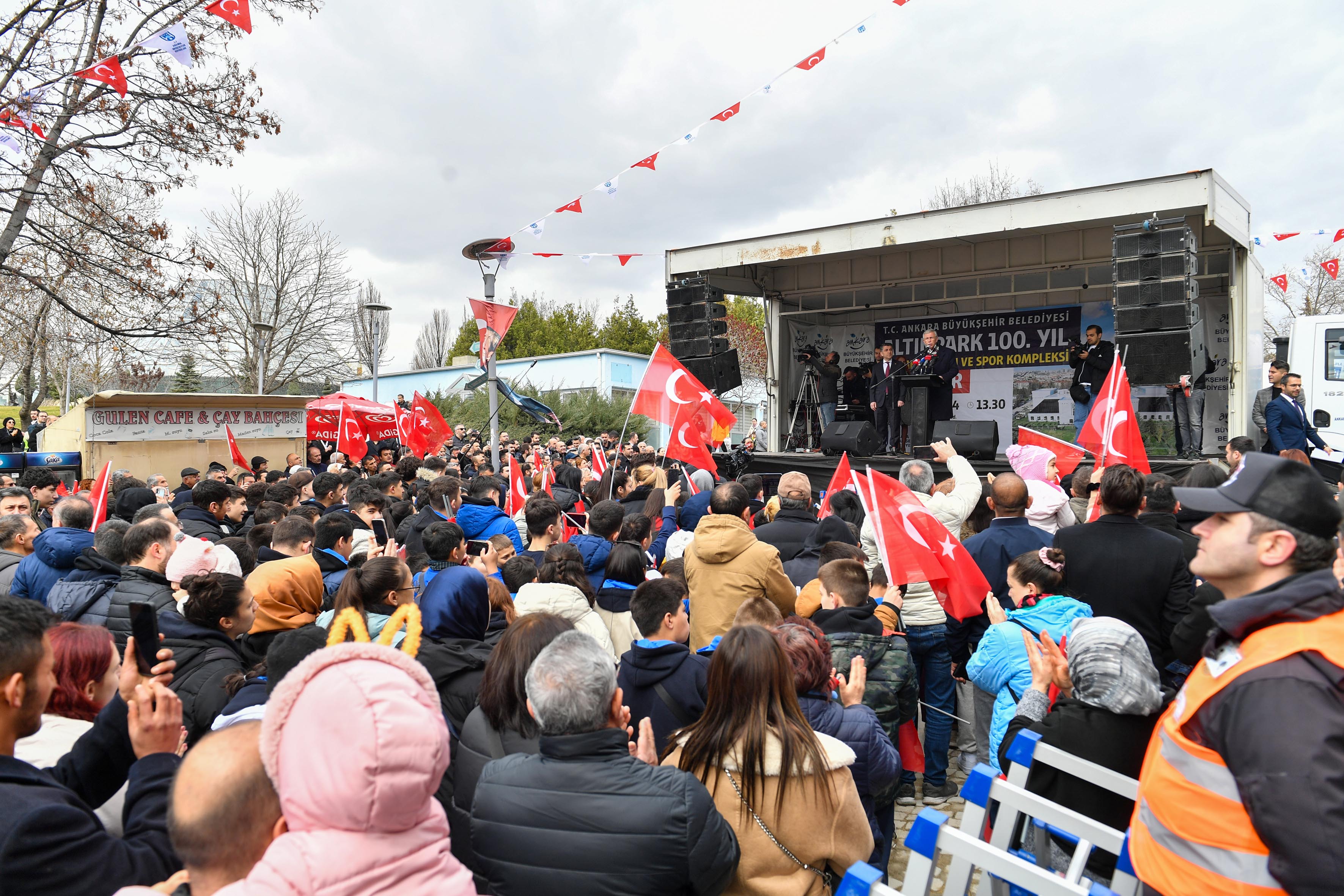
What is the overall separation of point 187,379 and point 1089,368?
3634 cm

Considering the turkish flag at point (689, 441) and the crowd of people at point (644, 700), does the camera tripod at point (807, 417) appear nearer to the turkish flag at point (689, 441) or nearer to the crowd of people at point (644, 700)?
the turkish flag at point (689, 441)

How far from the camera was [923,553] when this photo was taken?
14.2 ft

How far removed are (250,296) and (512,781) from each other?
117ft

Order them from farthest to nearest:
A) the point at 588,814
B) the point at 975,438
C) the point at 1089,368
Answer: the point at 975,438 < the point at 1089,368 < the point at 588,814

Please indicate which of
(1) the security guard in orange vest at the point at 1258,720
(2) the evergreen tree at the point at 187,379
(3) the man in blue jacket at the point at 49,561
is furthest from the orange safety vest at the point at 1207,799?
(2) the evergreen tree at the point at 187,379

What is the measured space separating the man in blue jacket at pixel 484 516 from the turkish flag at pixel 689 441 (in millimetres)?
2001

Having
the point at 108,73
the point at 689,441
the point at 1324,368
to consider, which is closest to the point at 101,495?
the point at 108,73

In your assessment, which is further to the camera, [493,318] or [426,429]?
[426,429]

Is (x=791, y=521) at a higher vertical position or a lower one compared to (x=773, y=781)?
higher

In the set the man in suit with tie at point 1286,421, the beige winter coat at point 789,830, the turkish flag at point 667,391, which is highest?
the turkish flag at point 667,391

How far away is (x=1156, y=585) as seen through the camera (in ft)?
12.4

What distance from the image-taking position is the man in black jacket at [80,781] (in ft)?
5.41

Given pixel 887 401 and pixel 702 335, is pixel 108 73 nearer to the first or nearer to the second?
pixel 702 335

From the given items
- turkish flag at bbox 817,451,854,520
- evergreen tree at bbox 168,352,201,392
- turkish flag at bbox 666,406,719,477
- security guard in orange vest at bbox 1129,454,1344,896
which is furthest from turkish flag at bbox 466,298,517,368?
evergreen tree at bbox 168,352,201,392
